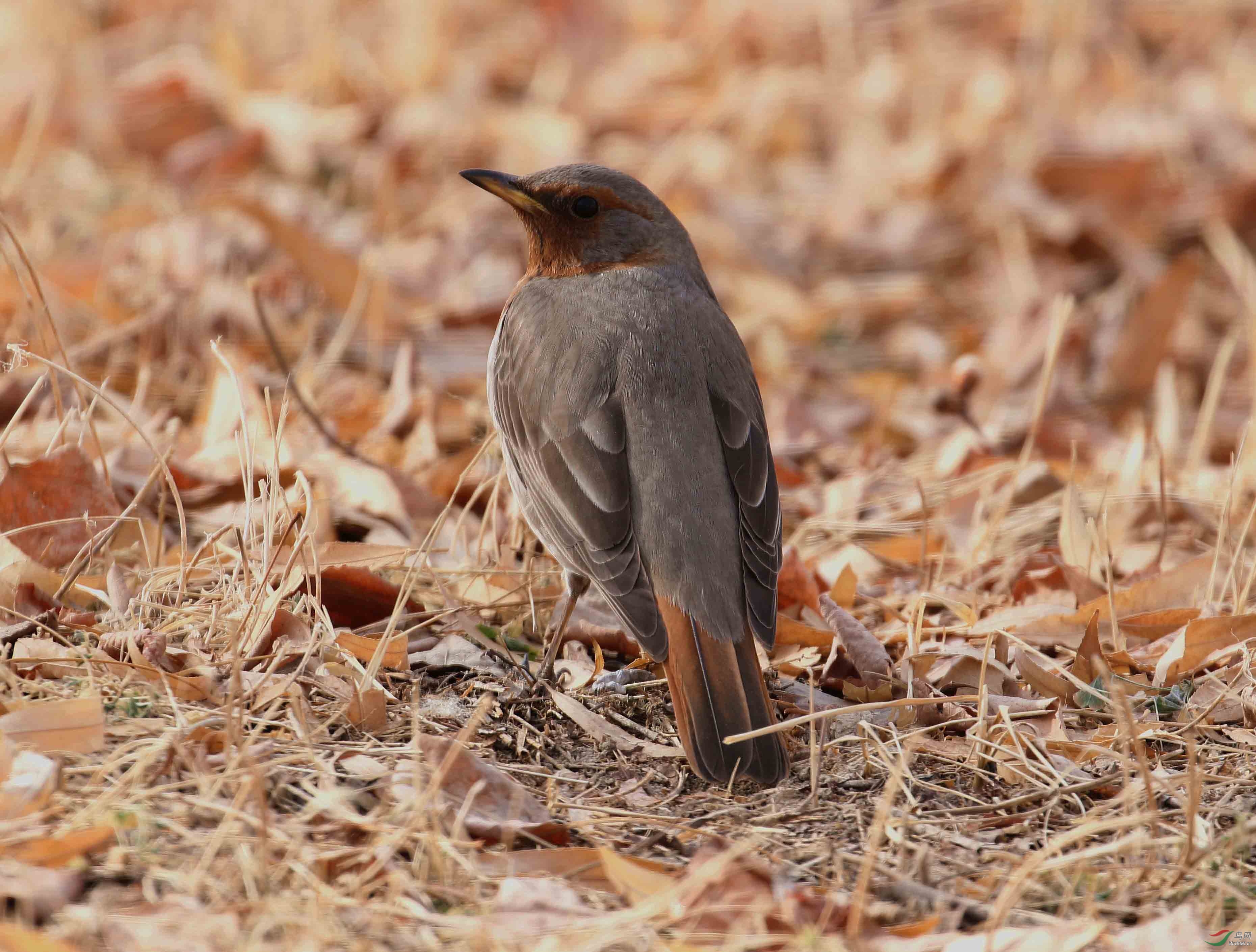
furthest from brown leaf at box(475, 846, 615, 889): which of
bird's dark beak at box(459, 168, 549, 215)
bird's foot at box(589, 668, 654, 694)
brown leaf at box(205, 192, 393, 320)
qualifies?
brown leaf at box(205, 192, 393, 320)

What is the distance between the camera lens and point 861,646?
4.06 metres

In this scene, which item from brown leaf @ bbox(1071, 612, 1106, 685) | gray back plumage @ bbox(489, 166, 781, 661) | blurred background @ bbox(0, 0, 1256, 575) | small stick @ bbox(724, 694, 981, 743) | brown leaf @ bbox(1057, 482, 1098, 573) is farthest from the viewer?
blurred background @ bbox(0, 0, 1256, 575)

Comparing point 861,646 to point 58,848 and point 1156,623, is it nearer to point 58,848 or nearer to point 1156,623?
point 1156,623

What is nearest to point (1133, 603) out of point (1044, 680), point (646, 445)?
point (1044, 680)

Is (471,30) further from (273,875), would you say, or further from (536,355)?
(273,875)

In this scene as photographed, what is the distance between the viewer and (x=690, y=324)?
14.6 ft

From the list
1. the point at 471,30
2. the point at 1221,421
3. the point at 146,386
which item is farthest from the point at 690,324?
the point at 471,30

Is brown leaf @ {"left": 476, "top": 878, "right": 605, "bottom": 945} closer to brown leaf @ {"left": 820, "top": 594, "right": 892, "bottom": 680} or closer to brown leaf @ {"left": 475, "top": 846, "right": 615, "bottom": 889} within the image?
brown leaf @ {"left": 475, "top": 846, "right": 615, "bottom": 889}

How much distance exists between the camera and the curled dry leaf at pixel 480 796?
3049mm

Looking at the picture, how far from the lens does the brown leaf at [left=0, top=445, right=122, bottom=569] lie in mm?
→ 4047

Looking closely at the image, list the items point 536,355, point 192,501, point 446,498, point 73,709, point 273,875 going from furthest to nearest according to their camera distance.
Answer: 1. point 446,498
2. point 192,501
3. point 536,355
4. point 73,709
5. point 273,875

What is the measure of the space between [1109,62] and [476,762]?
32.3 feet

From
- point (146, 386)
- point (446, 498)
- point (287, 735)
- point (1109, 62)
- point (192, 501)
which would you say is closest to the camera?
point (287, 735)

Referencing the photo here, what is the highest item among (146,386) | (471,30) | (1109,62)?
(471,30)
